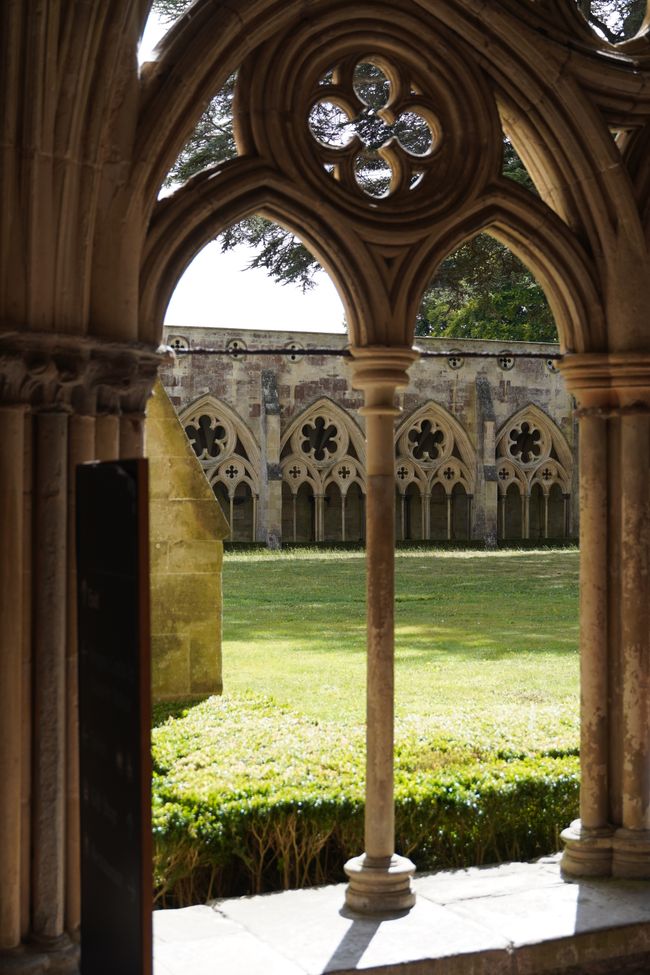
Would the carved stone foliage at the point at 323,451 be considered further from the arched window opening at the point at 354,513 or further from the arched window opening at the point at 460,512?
the arched window opening at the point at 460,512

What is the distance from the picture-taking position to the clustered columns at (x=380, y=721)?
4605 millimetres

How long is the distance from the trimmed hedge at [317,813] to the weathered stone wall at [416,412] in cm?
1409

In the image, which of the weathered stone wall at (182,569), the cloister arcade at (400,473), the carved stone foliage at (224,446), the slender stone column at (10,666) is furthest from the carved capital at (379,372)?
the carved stone foliage at (224,446)

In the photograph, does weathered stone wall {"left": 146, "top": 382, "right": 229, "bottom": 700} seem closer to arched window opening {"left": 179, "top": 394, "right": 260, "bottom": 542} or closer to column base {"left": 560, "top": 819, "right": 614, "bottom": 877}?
column base {"left": 560, "top": 819, "right": 614, "bottom": 877}

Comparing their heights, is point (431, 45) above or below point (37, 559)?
above

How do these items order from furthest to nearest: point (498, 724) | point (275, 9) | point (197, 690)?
1. point (197, 690)
2. point (498, 724)
3. point (275, 9)

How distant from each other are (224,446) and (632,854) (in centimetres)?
1721

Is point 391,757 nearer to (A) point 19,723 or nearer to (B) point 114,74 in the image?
(A) point 19,723

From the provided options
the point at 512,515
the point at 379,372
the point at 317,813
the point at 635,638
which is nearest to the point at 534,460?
the point at 512,515

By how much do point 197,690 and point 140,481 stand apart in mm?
5610

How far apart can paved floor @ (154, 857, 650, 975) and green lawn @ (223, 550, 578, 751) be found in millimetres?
1896

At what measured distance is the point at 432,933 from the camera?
14.5 feet

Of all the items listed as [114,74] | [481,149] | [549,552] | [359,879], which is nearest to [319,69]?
[481,149]

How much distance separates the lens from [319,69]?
4.76 metres
